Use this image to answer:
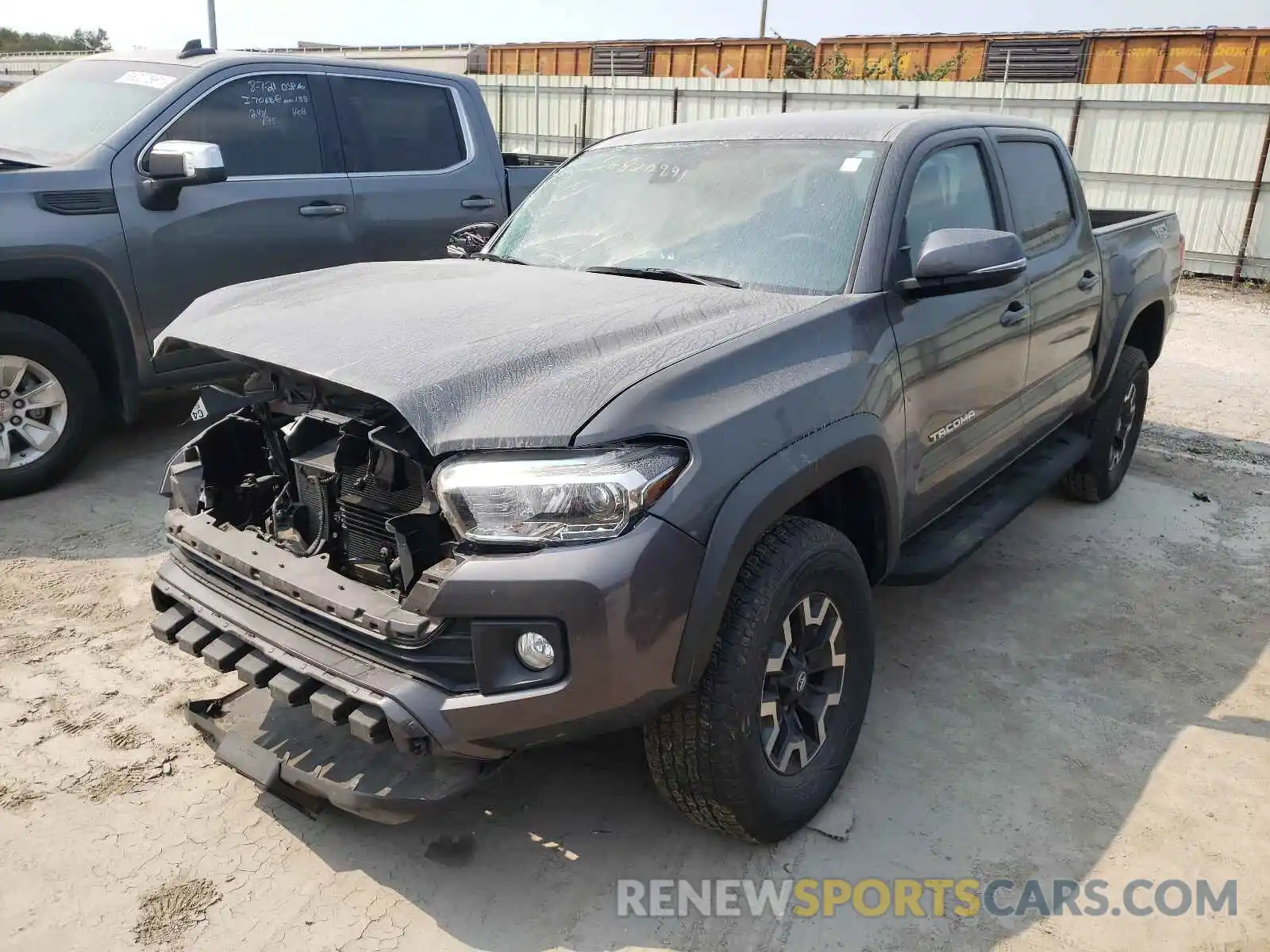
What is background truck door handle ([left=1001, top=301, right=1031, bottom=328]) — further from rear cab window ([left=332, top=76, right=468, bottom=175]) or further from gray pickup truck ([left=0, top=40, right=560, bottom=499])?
rear cab window ([left=332, top=76, right=468, bottom=175])

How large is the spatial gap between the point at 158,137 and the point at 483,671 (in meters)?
3.86

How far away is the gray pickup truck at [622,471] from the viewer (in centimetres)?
209

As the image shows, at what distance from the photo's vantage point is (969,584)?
4273 millimetres

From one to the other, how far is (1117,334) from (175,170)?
14.4 feet

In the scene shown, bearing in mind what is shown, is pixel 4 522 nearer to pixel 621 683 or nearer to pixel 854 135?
pixel 621 683

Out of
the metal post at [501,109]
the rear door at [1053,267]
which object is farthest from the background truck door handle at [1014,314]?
the metal post at [501,109]

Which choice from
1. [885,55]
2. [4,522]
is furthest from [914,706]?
[885,55]

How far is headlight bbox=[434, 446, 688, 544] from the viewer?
2078mm

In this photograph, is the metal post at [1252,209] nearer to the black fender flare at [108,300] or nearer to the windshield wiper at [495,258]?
the windshield wiper at [495,258]

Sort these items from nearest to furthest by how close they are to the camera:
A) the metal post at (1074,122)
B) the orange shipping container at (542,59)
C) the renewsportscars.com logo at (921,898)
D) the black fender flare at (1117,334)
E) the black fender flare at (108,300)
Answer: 1. the renewsportscars.com logo at (921,898)
2. the black fender flare at (108,300)
3. the black fender flare at (1117,334)
4. the metal post at (1074,122)
5. the orange shipping container at (542,59)

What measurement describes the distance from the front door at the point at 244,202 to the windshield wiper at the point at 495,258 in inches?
65.7

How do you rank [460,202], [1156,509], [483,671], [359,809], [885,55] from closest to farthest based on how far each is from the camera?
[483,671]
[359,809]
[1156,509]
[460,202]
[885,55]

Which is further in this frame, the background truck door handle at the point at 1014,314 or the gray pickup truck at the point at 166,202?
the gray pickup truck at the point at 166,202

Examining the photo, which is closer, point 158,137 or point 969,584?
point 969,584
